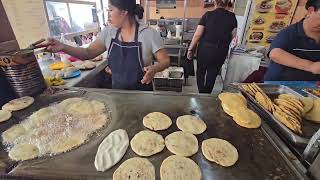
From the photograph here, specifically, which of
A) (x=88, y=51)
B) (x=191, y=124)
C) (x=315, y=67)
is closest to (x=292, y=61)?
(x=315, y=67)

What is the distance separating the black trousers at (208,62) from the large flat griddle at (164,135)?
176 cm

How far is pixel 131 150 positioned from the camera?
0.88 metres

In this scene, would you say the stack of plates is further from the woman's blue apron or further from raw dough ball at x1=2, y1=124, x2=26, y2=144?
the woman's blue apron

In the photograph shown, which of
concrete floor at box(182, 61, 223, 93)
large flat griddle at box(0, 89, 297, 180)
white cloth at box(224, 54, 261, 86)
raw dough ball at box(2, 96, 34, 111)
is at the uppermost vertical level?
raw dough ball at box(2, 96, 34, 111)

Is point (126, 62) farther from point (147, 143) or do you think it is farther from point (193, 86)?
point (193, 86)

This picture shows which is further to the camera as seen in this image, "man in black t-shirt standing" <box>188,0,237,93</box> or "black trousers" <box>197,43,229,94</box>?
"black trousers" <box>197,43,229,94</box>

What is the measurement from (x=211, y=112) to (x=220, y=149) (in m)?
0.32

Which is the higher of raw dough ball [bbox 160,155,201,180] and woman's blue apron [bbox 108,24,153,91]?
woman's blue apron [bbox 108,24,153,91]

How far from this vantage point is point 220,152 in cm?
85

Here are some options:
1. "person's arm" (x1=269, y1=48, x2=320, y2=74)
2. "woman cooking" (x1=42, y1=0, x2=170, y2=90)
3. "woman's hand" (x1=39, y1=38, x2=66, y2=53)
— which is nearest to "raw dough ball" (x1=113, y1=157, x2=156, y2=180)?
"woman cooking" (x1=42, y1=0, x2=170, y2=90)

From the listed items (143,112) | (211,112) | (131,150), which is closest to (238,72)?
(211,112)

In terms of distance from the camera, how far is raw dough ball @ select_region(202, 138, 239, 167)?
82cm

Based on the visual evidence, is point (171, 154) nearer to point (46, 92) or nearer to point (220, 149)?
point (220, 149)

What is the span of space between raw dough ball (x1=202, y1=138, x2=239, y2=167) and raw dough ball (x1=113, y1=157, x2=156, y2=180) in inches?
10.6
